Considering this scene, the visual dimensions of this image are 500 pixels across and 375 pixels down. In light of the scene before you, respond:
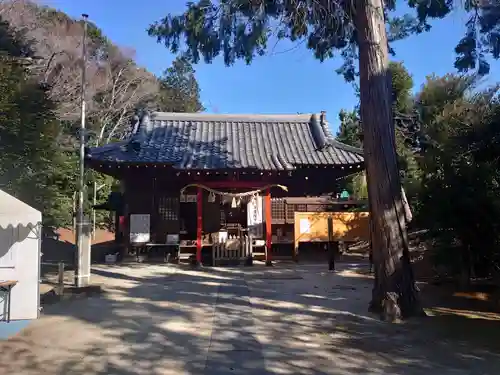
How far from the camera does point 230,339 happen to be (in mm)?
6297

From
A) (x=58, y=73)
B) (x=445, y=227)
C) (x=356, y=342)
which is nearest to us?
(x=356, y=342)

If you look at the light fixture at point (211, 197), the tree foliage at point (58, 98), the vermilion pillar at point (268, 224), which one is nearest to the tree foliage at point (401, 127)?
the vermilion pillar at point (268, 224)

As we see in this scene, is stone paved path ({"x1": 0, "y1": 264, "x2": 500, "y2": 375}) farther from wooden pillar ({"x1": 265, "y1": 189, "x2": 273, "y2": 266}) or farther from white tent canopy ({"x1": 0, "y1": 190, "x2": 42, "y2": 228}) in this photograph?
wooden pillar ({"x1": 265, "y1": 189, "x2": 273, "y2": 266})

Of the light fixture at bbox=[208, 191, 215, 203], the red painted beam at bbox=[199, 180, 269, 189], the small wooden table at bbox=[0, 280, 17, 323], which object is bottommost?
the small wooden table at bbox=[0, 280, 17, 323]

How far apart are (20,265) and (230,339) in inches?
126

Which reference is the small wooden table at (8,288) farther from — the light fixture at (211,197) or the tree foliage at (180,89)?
the tree foliage at (180,89)

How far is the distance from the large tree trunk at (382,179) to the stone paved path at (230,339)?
0.47m

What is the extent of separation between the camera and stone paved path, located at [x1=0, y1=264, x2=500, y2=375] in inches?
204

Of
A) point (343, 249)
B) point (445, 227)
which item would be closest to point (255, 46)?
point (445, 227)

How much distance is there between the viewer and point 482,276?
32.6ft

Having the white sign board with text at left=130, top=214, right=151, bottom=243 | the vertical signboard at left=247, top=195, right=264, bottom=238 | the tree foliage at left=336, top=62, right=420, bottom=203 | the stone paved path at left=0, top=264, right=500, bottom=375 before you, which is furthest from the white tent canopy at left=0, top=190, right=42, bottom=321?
the tree foliage at left=336, top=62, right=420, bottom=203

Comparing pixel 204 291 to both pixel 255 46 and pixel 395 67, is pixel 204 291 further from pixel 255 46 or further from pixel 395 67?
pixel 395 67

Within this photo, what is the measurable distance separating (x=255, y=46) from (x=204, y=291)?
516cm

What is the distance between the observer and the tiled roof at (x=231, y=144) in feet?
47.3
